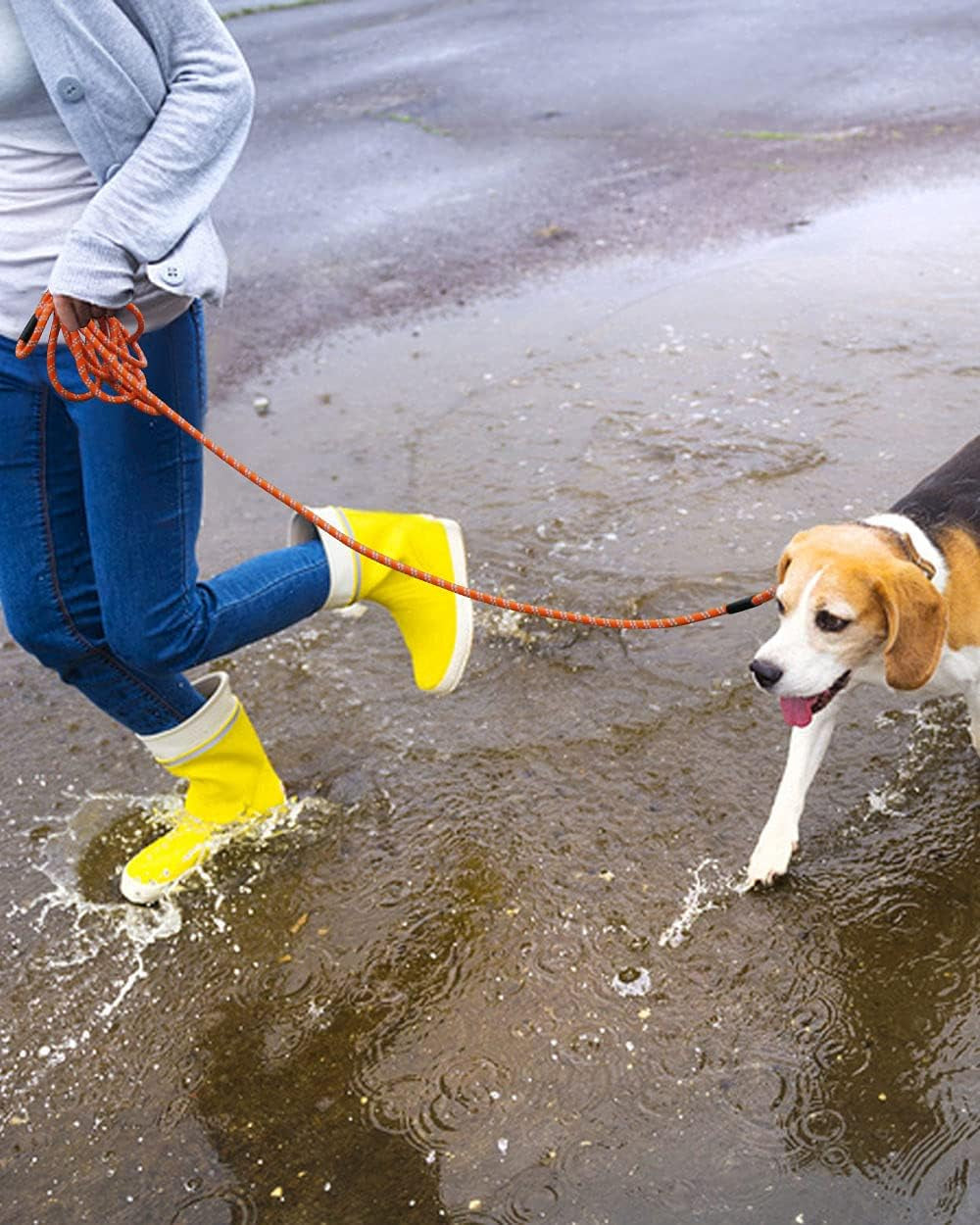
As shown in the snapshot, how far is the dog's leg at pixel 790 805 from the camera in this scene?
3137 mm

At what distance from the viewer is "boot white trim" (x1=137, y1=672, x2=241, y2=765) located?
331 cm

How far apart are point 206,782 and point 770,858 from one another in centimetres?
137

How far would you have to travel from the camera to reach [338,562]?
3.39 m

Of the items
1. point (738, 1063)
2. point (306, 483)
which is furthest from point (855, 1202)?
point (306, 483)

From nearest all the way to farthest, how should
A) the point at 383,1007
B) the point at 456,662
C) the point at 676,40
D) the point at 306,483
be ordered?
the point at 383,1007, the point at 456,662, the point at 306,483, the point at 676,40

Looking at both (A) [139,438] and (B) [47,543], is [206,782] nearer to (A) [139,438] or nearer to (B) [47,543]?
(B) [47,543]

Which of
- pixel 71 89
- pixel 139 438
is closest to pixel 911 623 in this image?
pixel 139 438

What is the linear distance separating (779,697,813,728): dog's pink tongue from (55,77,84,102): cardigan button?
6.21 feet

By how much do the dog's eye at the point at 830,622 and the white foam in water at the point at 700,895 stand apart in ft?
2.06

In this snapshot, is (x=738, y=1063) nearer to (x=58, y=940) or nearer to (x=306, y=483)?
(x=58, y=940)

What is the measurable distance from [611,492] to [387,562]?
1.76m

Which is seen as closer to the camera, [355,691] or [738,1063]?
[738,1063]

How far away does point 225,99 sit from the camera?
2686 millimetres

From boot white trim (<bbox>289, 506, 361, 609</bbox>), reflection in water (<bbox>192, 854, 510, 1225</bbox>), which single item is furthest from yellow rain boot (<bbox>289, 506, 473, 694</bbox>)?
reflection in water (<bbox>192, 854, 510, 1225</bbox>)
